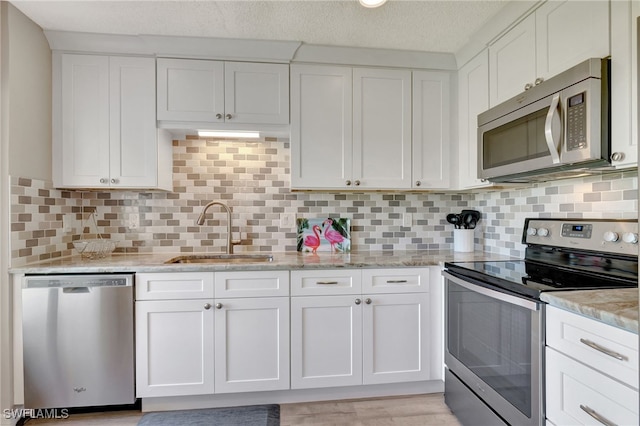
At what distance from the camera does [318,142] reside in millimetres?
2168

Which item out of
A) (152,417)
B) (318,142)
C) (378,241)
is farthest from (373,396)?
(318,142)

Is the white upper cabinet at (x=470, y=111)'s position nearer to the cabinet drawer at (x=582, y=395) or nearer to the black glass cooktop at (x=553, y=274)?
the black glass cooktop at (x=553, y=274)

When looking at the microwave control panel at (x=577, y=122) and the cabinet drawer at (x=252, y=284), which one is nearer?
the microwave control panel at (x=577, y=122)

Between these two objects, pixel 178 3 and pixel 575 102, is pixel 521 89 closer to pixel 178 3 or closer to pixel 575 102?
pixel 575 102

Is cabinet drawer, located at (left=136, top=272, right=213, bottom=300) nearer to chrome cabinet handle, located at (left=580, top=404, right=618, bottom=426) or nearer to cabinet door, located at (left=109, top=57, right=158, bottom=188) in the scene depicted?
cabinet door, located at (left=109, top=57, right=158, bottom=188)

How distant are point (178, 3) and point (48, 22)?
0.87 meters

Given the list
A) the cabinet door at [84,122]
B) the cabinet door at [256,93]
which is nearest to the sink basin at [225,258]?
the cabinet door at [84,122]

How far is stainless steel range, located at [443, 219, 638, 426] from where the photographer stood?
1.28 m

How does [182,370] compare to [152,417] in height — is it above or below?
above

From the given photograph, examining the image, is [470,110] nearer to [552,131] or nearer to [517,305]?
[552,131]

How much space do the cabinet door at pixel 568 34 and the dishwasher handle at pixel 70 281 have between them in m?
2.51

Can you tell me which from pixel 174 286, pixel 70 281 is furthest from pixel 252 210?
pixel 70 281

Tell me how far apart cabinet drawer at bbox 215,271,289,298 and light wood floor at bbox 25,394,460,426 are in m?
0.72

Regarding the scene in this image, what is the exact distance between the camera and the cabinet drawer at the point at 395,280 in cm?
195
